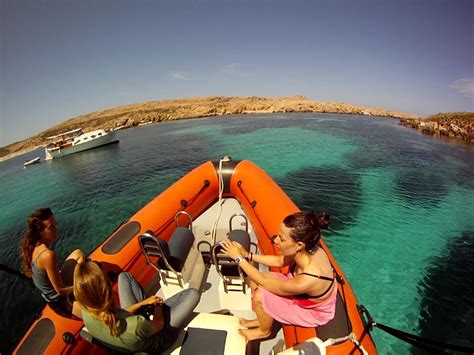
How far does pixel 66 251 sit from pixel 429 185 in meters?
12.6

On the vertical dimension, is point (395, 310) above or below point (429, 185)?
below

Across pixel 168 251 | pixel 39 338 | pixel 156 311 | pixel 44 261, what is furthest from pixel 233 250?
pixel 39 338

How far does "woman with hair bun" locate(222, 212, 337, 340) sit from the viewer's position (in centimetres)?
169

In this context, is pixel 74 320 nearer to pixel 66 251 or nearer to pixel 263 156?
pixel 66 251

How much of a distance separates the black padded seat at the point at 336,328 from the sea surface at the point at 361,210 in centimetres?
229

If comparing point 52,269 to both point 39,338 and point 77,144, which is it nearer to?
point 39,338

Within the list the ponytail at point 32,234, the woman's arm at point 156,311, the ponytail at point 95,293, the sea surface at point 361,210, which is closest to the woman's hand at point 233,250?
the woman's arm at point 156,311

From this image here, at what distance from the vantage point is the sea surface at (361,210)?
399cm

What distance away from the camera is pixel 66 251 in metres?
5.93

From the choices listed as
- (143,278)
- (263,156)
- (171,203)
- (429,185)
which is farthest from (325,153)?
(143,278)

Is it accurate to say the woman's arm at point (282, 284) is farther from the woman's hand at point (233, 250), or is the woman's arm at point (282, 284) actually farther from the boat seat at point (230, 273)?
the boat seat at point (230, 273)

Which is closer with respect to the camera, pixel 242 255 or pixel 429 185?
pixel 242 255

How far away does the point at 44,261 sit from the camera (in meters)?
2.00

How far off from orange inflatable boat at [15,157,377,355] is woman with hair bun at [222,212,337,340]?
6.2 inches
